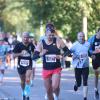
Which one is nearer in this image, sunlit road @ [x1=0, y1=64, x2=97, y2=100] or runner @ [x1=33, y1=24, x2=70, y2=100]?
runner @ [x1=33, y1=24, x2=70, y2=100]

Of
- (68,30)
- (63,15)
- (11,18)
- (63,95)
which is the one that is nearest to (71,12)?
(63,15)

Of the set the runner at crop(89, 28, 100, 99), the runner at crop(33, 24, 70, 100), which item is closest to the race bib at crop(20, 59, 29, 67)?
the runner at crop(89, 28, 100, 99)

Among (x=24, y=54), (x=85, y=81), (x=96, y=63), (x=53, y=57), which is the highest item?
(x=53, y=57)

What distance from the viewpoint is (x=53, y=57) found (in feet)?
47.8

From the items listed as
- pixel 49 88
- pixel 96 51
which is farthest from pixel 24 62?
pixel 49 88

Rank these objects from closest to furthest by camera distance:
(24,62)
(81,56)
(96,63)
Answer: (81,56) → (24,62) → (96,63)

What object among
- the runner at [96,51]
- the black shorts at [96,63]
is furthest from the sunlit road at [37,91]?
the black shorts at [96,63]

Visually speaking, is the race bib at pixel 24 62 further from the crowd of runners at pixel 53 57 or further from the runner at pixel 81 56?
the runner at pixel 81 56

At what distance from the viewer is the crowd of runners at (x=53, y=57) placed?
14.5 m

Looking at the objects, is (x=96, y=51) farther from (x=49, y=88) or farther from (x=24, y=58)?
(x=49, y=88)

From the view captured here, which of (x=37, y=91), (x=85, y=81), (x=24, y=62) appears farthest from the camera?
(x=37, y=91)

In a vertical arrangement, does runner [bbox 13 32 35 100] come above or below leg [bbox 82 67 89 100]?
above

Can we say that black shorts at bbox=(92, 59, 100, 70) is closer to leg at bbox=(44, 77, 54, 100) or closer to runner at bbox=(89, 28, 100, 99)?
runner at bbox=(89, 28, 100, 99)

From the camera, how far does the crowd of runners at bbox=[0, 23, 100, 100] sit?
47.6ft
